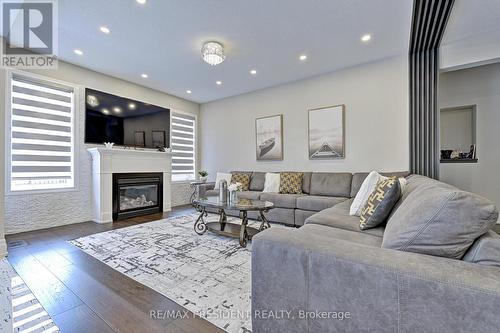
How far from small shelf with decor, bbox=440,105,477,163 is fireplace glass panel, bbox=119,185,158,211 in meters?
5.52

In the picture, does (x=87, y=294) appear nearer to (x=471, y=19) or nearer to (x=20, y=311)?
(x=20, y=311)

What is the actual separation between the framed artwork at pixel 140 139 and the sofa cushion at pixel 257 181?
2.46 meters

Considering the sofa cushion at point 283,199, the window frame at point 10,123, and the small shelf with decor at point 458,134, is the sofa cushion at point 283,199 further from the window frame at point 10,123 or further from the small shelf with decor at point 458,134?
the window frame at point 10,123

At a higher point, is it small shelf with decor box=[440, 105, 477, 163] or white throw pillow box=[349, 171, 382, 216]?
small shelf with decor box=[440, 105, 477, 163]

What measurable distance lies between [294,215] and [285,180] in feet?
2.67

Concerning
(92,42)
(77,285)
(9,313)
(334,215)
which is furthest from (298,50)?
(9,313)

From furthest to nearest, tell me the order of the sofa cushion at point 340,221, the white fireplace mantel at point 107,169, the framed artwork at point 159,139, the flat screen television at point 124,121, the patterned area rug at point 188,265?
the framed artwork at point 159,139
the flat screen television at point 124,121
the white fireplace mantel at point 107,169
the sofa cushion at point 340,221
the patterned area rug at point 188,265

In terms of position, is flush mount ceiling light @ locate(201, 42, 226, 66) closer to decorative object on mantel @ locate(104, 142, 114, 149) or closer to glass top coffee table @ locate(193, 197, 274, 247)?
glass top coffee table @ locate(193, 197, 274, 247)

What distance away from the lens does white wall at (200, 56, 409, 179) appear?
12.0 ft

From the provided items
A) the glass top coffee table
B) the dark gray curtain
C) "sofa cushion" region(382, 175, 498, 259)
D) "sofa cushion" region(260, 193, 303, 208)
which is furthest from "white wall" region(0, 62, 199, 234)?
the dark gray curtain

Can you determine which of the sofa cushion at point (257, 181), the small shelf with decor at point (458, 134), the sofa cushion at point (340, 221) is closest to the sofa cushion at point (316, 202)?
the sofa cushion at point (340, 221)

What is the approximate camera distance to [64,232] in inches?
132

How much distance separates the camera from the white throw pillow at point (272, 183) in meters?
4.41

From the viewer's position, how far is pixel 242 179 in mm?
4918
